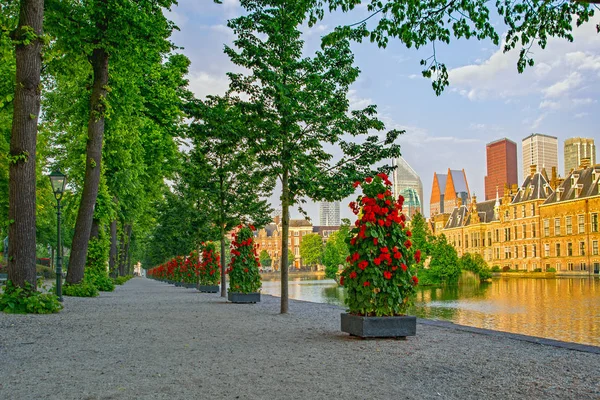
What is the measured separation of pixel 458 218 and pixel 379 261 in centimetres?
10710

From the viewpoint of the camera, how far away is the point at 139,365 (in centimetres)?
696

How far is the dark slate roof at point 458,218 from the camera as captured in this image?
361 feet

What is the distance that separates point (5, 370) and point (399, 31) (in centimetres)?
672

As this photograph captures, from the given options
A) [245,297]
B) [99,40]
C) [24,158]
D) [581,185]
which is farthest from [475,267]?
[24,158]

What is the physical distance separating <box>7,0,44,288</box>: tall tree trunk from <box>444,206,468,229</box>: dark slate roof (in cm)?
10246

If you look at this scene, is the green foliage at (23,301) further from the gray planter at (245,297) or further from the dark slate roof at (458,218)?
the dark slate roof at (458,218)

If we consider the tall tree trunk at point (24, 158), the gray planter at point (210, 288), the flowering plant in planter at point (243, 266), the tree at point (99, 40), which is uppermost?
the tree at point (99, 40)

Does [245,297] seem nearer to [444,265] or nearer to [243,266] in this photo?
[243,266]

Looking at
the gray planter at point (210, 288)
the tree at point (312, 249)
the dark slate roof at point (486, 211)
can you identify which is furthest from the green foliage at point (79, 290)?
the tree at point (312, 249)

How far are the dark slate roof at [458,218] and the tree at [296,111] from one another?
9794cm

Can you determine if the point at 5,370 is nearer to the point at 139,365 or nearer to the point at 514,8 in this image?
the point at 139,365

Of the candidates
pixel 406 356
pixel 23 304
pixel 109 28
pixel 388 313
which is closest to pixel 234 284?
pixel 23 304

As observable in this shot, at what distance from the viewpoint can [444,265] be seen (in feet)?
191

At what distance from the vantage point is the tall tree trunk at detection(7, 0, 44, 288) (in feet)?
43.2
